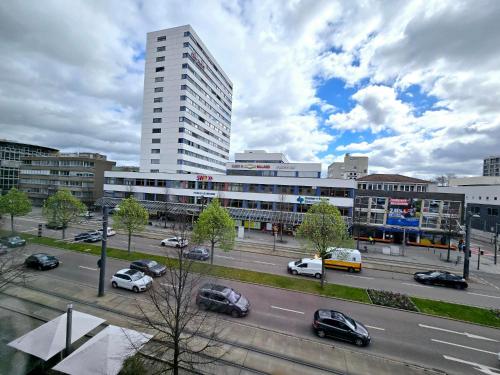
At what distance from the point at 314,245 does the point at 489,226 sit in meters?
60.9

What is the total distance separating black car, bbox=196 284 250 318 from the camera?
1628cm

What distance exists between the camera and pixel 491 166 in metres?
152

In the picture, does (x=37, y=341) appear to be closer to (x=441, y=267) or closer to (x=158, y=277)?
(x=158, y=277)

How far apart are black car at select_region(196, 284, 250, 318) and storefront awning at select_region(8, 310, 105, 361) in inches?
249

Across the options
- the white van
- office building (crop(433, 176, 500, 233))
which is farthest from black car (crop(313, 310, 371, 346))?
office building (crop(433, 176, 500, 233))

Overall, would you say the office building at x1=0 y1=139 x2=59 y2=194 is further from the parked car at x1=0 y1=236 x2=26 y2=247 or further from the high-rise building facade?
the high-rise building facade

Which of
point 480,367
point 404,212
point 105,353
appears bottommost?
point 480,367

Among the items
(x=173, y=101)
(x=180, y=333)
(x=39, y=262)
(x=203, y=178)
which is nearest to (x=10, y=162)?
(x=173, y=101)

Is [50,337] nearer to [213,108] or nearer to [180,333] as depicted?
[180,333]

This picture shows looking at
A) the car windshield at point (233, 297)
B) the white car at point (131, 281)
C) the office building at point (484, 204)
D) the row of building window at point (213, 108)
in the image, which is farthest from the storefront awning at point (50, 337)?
the office building at point (484, 204)

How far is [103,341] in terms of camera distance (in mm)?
10844

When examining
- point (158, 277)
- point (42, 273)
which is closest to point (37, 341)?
point (158, 277)

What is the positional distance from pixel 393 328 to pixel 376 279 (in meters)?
10.1

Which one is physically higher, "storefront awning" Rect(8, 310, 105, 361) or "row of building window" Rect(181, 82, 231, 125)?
"row of building window" Rect(181, 82, 231, 125)
